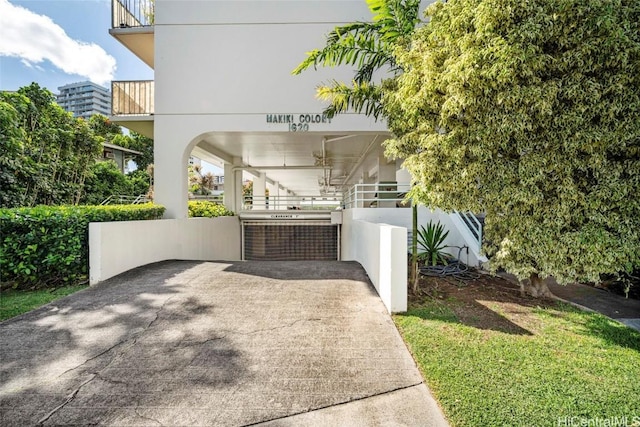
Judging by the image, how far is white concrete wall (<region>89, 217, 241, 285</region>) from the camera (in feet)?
19.8

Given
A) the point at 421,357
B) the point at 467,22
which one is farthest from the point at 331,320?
the point at 467,22

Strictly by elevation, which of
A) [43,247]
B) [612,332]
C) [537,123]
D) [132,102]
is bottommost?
[612,332]

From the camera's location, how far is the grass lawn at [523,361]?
102 inches

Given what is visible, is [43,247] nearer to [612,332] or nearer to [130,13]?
[130,13]

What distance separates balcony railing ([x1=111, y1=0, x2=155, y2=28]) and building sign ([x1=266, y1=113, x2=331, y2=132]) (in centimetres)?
529

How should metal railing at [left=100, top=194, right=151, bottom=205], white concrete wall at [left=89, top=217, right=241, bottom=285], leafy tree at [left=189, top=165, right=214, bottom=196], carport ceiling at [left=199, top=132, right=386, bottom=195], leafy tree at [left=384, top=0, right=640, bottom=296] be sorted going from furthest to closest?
leafy tree at [left=189, top=165, right=214, bottom=196]
metal railing at [left=100, top=194, right=151, bottom=205]
carport ceiling at [left=199, top=132, right=386, bottom=195]
white concrete wall at [left=89, top=217, right=241, bottom=285]
leafy tree at [left=384, top=0, right=640, bottom=296]

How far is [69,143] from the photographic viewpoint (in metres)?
11.7

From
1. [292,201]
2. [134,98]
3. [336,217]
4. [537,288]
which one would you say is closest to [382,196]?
[336,217]

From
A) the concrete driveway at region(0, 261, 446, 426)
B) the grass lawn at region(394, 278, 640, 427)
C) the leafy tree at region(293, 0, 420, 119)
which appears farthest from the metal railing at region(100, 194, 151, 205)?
the grass lawn at region(394, 278, 640, 427)

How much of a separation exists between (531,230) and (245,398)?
14.9 ft

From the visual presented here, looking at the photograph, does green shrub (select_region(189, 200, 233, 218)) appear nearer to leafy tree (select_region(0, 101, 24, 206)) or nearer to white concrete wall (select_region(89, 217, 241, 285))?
white concrete wall (select_region(89, 217, 241, 285))

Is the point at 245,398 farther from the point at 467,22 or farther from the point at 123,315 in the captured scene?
the point at 467,22

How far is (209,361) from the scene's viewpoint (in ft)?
11.0

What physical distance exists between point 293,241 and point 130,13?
33.8 ft
